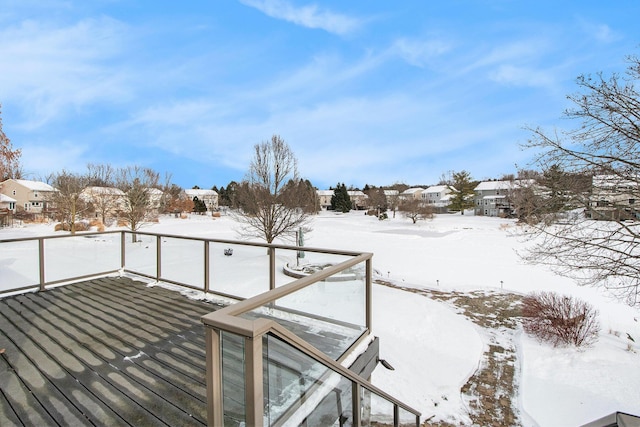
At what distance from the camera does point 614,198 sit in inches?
331

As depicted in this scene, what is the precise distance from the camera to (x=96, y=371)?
264cm

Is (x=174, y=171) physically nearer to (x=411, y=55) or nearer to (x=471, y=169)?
(x=411, y=55)

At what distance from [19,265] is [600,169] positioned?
1368 cm

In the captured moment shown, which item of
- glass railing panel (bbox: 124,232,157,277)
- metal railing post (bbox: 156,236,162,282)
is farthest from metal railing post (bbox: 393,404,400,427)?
glass railing panel (bbox: 124,232,157,277)

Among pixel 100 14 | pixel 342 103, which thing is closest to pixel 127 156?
pixel 342 103

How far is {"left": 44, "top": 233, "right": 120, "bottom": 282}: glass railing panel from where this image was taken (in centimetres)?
517

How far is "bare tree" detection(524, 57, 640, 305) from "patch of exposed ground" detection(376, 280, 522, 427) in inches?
90.6

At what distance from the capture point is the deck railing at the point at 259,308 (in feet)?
4.23

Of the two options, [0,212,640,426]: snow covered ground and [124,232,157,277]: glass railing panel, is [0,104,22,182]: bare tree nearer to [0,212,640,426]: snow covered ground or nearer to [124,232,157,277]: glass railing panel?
[124,232,157,277]: glass railing panel

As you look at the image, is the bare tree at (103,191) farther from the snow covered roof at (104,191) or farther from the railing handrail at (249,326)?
the railing handrail at (249,326)

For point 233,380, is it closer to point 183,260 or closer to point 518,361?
point 183,260

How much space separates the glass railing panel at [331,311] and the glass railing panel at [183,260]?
2635 mm

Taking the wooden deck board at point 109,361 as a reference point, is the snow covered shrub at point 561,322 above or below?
below

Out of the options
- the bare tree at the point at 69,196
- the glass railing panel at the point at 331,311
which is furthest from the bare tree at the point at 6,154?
the glass railing panel at the point at 331,311
